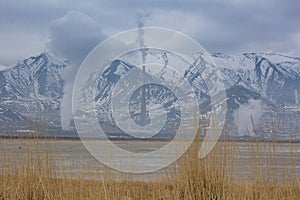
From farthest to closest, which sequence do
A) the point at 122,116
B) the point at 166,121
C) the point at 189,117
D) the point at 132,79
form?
1. the point at 122,116
2. the point at 132,79
3. the point at 166,121
4. the point at 189,117

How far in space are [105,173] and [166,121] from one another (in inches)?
68.8

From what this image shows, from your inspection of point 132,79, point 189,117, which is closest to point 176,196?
point 189,117

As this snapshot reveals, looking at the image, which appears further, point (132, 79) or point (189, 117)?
point (132, 79)

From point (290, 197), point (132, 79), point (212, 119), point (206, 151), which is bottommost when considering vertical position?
point (290, 197)

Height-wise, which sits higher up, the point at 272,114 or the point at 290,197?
the point at 272,114

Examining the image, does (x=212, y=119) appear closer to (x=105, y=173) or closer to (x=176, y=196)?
(x=176, y=196)

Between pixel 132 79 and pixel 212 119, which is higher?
pixel 132 79

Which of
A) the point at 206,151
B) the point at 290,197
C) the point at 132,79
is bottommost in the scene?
the point at 290,197

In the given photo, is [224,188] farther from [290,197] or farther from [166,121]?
[166,121]

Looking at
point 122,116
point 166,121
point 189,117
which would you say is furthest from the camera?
point 122,116

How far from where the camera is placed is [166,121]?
7.10 m

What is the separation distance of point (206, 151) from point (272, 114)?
0.98 m

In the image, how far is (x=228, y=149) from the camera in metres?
5.66

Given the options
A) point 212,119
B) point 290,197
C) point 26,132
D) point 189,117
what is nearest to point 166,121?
point 189,117
